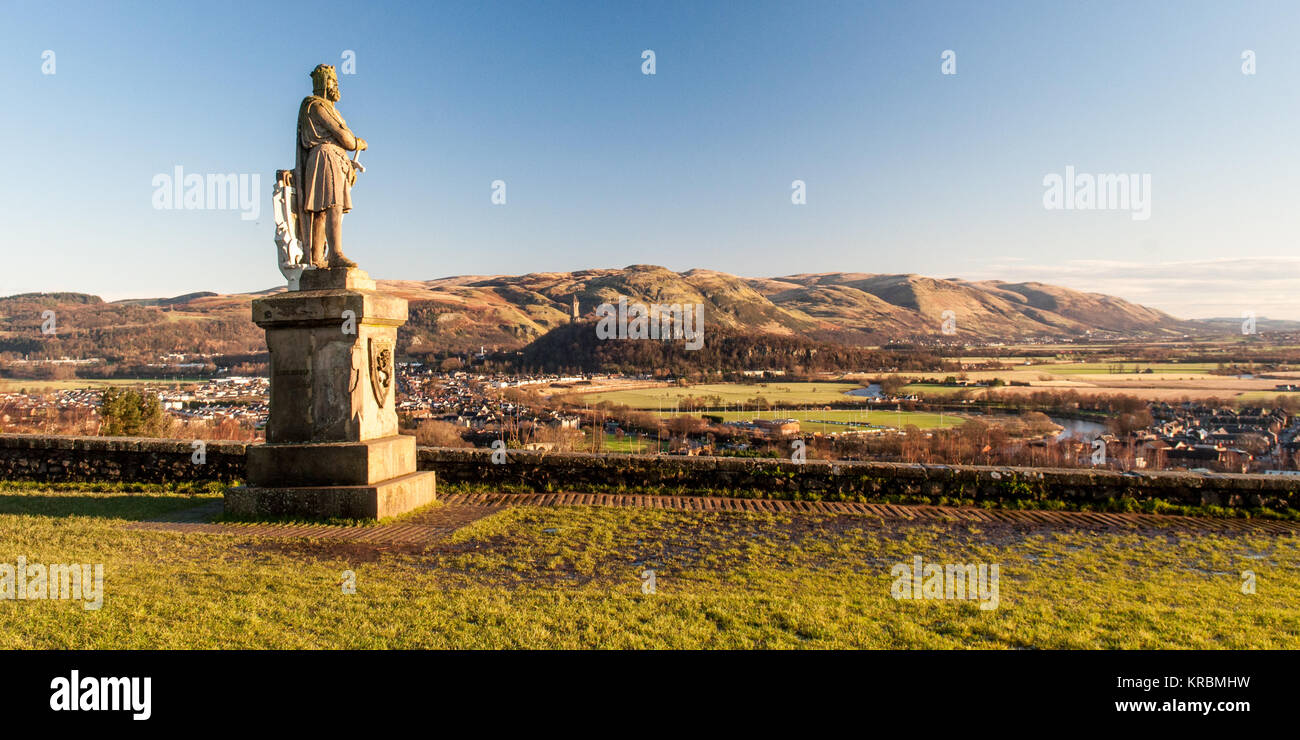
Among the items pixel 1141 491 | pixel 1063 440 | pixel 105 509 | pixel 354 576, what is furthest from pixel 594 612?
pixel 1063 440

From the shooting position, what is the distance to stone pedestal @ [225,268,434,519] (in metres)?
7.79

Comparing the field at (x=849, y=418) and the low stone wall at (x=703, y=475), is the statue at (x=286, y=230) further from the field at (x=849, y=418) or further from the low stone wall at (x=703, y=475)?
the field at (x=849, y=418)

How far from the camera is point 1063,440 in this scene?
100 ft

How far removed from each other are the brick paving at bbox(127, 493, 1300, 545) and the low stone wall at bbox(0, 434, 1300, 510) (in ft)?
1.38

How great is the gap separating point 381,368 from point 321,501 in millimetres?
1675

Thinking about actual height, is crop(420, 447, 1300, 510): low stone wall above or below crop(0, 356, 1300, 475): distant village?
above

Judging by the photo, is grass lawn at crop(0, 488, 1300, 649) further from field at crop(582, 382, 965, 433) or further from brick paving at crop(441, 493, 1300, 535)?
field at crop(582, 382, 965, 433)

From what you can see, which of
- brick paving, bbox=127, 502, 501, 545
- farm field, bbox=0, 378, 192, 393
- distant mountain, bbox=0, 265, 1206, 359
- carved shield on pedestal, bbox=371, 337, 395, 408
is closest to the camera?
brick paving, bbox=127, 502, 501, 545

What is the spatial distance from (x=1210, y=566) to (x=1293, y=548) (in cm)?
157

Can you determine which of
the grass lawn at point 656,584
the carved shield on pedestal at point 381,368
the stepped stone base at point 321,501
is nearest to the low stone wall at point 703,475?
the grass lawn at point 656,584

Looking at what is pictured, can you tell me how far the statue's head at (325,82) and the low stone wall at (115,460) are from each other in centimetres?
520

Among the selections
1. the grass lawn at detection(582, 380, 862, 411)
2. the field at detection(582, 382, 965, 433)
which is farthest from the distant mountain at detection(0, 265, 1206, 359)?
the grass lawn at detection(582, 380, 862, 411)

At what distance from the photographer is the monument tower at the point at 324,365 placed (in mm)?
7816
